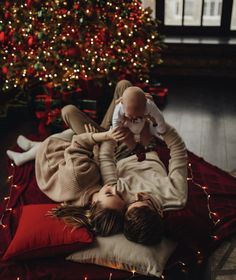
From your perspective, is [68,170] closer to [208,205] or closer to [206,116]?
[208,205]

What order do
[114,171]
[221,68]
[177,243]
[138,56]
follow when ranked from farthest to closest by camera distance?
[221,68] → [138,56] → [114,171] → [177,243]

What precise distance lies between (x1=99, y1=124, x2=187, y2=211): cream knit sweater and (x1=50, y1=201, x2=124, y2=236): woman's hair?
16cm

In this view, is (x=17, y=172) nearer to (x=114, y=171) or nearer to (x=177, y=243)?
(x=114, y=171)

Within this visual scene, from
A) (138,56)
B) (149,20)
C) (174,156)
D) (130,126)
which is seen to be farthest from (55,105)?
(174,156)

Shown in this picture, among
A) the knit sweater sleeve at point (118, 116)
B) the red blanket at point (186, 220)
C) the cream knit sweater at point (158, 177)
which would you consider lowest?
the red blanket at point (186, 220)

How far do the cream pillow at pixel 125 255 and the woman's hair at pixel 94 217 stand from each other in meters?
0.05

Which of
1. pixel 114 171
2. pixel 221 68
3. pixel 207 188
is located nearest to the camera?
pixel 114 171

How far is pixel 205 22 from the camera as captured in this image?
4.54m

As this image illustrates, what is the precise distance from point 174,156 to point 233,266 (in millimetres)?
655

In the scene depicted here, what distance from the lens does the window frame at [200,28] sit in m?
4.43

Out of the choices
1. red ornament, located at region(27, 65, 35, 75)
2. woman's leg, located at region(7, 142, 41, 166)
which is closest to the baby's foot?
woman's leg, located at region(7, 142, 41, 166)

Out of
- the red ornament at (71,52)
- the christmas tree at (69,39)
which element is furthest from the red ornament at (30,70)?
the red ornament at (71,52)

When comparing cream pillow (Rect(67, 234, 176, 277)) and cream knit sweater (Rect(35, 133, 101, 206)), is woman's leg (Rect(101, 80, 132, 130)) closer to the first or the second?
cream knit sweater (Rect(35, 133, 101, 206))

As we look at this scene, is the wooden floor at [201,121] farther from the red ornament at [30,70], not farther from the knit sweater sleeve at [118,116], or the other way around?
the knit sweater sleeve at [118,116]
